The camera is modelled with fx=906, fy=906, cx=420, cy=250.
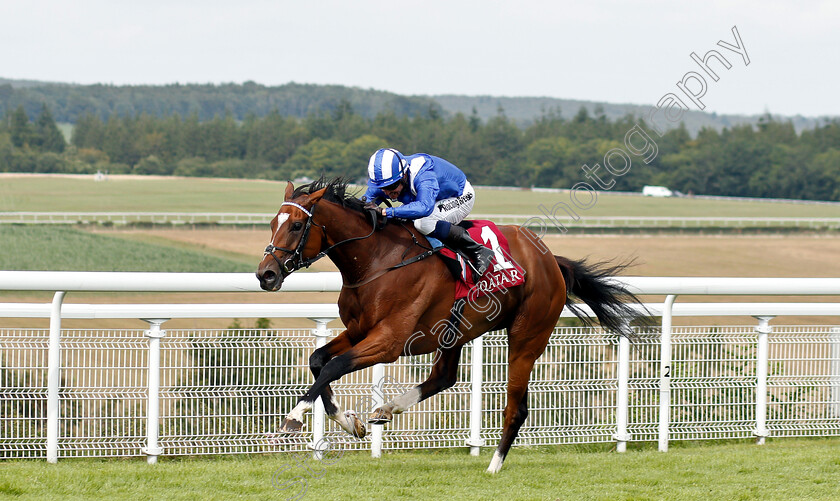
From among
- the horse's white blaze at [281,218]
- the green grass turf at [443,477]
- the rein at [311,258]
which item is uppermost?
the horse's white blaze at [281,218]

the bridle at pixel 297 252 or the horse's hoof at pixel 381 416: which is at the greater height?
the bridle at pixel 297 252

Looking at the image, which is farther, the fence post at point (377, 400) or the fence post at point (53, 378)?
the fence post at point (377, 400)

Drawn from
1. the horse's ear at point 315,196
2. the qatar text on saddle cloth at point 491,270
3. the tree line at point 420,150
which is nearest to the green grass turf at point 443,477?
the qatar text on saddle cloth at point 491,270

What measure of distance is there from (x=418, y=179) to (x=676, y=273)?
82.1ft

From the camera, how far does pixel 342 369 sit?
396 cm

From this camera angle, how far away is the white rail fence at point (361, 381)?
4.65m

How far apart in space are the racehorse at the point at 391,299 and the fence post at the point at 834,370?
204cm

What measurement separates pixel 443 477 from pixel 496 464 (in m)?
0.34

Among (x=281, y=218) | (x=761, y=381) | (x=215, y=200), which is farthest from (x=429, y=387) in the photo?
(x=215, y=200)

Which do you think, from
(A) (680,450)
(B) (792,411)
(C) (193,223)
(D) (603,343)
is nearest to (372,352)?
(D) (603,343)

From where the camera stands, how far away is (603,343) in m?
5.39

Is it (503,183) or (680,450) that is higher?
(503,183)

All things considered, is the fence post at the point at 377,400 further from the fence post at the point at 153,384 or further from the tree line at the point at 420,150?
the tree line at the point at 420,150

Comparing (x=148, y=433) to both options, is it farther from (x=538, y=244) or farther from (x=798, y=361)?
(x=798, y=361)
